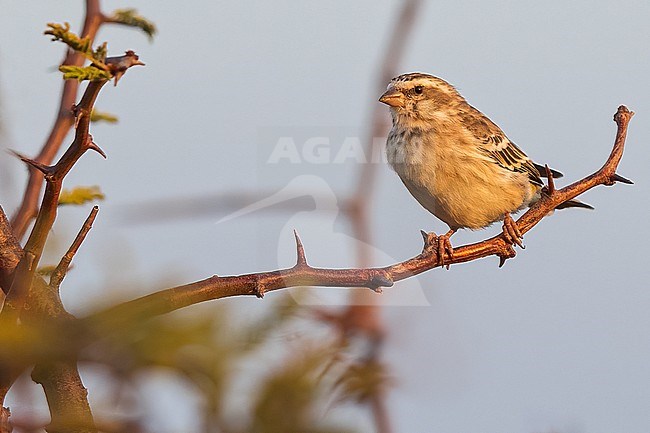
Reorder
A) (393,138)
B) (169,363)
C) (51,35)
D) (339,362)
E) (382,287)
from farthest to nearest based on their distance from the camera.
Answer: (393,138)
(382,287)
(51,35)
(339,362)
(169,363)

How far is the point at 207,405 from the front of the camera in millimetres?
1038

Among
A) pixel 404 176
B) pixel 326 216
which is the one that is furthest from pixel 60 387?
pixel 404 176

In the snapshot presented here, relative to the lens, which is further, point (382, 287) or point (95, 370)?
point (382, 287)

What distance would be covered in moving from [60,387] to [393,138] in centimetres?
509

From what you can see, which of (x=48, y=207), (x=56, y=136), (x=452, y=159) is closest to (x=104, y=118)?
(x=56, y=136)

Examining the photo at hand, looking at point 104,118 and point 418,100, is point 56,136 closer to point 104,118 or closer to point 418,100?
point 104,118

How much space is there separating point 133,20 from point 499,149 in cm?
441

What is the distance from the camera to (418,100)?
6664 mm

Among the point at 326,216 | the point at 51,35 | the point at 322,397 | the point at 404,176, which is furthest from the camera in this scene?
the point at 404,176

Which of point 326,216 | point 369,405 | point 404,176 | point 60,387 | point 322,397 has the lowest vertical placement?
point 404,176

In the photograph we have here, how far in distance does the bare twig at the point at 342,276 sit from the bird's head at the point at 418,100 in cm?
291

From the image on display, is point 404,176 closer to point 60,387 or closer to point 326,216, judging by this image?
point 326,216

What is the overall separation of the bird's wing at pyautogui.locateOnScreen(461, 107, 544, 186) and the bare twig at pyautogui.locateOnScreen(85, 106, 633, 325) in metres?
2.97

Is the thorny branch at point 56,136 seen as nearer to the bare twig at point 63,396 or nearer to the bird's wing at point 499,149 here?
A: the bare twig at point 63,396
